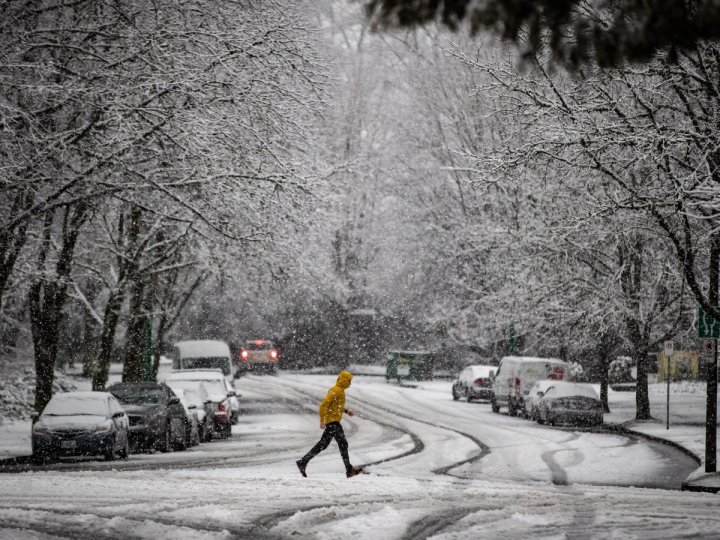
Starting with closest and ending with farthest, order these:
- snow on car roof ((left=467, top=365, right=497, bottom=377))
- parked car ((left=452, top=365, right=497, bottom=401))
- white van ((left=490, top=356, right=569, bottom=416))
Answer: white van ((left=490, top=356, right=569, bottom=416)), parked car ((left=452, top=365, right=497, bottom=401)), snow on car roof ((left=467, top=365, right=497, bottom=377))

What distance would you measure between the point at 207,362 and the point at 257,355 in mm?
22650

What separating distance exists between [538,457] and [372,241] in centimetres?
4470

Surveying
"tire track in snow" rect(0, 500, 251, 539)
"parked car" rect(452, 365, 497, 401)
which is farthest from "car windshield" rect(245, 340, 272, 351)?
"tire track in snow" rect(0, 500, 251, 539)

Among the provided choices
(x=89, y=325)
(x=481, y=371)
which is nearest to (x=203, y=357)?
(x=89, y=325)

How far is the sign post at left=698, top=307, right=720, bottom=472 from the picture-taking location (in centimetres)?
1786

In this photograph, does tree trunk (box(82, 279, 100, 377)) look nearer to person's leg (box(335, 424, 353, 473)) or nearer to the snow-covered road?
the snow-covered road

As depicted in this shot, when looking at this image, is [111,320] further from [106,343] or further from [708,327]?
[708,327]

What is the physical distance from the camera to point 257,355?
67062 mm

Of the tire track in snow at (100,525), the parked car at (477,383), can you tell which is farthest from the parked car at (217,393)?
the tire track in snow at (100,525)

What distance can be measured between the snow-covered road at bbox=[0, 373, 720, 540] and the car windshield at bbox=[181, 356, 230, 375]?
18.6m

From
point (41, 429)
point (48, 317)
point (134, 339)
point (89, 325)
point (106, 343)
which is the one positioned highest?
point (89, 325)

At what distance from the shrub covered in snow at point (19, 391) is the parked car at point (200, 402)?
5870mm

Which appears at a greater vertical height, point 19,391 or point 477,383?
point 477,383

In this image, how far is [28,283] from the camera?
3048 centimetres
